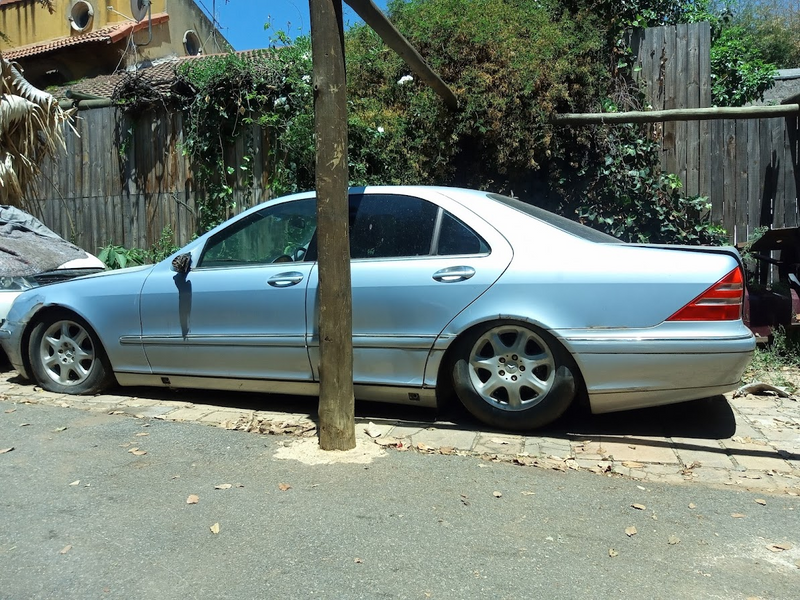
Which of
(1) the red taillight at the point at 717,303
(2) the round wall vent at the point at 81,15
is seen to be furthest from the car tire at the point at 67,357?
(2) the round wall vent at the point at 81,15

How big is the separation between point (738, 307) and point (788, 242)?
312 cm

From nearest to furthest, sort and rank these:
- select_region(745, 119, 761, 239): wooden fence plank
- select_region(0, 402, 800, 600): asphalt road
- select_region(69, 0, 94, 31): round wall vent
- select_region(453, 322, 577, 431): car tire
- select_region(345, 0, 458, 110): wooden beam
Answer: select_region(0, 402, 800, 600): asphalt road, select_region(453, 322, 577, 431): car tire, select_region(345, 0, 458, 110): wooden beam, select_region(745, 119, 761, 239): wooden fence plank, select_region(69, 0, 94, 31): round wall vent

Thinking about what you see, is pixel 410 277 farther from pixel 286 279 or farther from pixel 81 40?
pixel 81 40

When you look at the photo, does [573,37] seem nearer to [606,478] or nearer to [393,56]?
[393,56]

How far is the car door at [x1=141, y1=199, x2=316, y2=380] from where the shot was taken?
495 cm

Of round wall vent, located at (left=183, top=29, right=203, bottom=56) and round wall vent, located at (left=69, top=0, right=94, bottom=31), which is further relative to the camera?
round wall vent, located at (left=183, top=29, right=203, bottom=56)

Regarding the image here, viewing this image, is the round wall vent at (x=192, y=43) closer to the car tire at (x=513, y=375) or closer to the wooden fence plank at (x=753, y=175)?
the wooden fence plank at (x=753, y=175)

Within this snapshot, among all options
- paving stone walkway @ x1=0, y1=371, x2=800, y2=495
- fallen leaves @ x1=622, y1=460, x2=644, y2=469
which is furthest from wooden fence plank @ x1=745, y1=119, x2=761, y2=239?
fallen leaves @ x1=622, y1=460, x2=644, y2=469

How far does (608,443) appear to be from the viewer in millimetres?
4484

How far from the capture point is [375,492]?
374cm

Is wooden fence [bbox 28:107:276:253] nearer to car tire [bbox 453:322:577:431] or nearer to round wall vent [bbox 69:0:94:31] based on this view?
car tire [bbox 453:322:577:431]

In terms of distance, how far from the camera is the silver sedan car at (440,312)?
4.23 metres

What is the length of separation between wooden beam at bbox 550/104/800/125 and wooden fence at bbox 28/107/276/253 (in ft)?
12.4

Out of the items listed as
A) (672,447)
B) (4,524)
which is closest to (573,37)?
(672,447)
